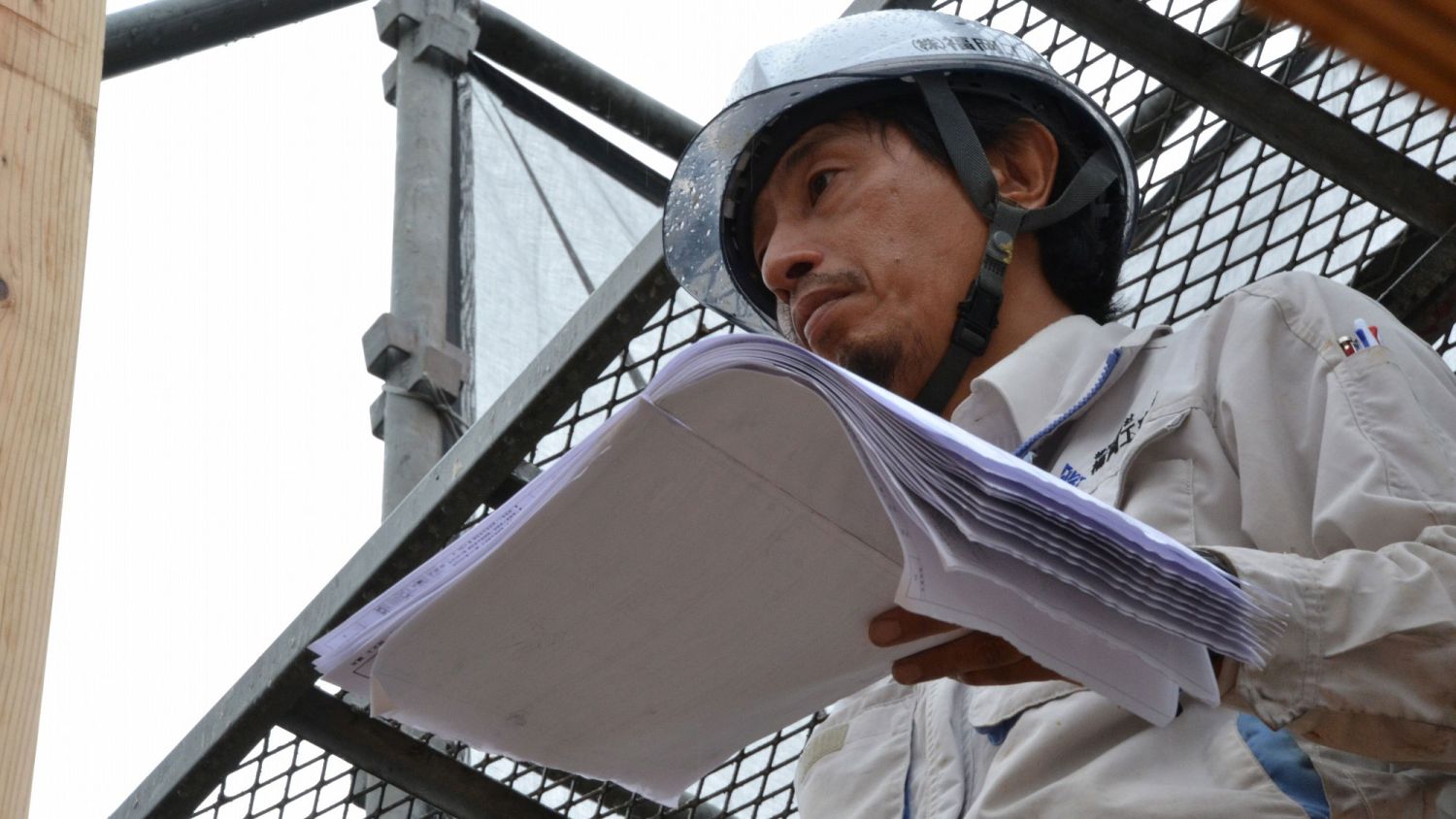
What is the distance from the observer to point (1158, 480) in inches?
81.9

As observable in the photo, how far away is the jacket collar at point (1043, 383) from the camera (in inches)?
91.3

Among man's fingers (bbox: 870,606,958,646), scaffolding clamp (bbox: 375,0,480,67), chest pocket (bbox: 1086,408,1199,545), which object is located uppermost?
scaffolding clamp (bbox: 375,0,480,67)

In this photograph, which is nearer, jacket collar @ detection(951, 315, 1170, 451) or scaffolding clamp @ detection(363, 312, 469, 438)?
jacket collar @ detection(951, 315, 1170, 451)

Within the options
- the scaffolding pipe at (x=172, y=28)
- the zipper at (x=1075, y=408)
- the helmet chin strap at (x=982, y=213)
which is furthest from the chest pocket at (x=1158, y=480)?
the scaffolding pipe at (x=172, y=28)

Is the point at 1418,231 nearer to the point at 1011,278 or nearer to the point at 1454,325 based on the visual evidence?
the point at 1454,325

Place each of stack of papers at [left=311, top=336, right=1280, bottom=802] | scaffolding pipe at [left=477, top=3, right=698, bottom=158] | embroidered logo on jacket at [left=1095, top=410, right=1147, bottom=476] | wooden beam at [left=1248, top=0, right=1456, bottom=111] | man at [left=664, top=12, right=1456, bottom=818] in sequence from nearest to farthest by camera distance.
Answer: stack of papers at [left=311, top=336, right=1280, bottom=802] < man at [left=664, top=12, right=1456, bottom=818] < wooden beam at [left=1248, top=0, right=1456, bottom=111] < embroidered logo on jacket at [left=1095, top=410, right=1147, bottom=476] < scaffolding pipe at [left=477, top=3, right=698, bottom=158]

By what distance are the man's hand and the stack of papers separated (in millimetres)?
54

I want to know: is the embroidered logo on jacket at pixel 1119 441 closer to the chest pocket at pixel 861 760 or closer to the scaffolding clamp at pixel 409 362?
the chest pocket at pixel 861 760

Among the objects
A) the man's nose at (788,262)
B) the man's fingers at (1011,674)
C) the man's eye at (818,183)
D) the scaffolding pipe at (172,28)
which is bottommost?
the man's fingers at (1011,674)

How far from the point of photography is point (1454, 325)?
9.95 feet

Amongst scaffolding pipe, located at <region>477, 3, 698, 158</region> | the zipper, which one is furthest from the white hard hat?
scaffolding pipe, located at <region>477, 3, 698, 158</region>

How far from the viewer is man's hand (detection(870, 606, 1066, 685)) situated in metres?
1.77

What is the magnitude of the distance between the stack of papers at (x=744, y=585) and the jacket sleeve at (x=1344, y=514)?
56mm

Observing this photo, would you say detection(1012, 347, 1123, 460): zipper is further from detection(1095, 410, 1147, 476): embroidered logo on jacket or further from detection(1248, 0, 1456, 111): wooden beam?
detection(1248, 0, 1456, 111): wooden beam
